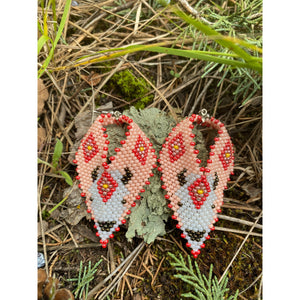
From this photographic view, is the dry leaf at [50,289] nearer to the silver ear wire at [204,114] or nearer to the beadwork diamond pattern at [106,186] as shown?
the beadwork diamond pattern at [106,186]

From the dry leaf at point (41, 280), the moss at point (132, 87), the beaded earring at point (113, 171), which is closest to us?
the dry leaf at point (41, 280)

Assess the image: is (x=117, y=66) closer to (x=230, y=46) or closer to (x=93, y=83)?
(x=93, y=83)

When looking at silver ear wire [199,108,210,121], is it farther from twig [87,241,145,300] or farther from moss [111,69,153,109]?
twig [87,241,145,300]

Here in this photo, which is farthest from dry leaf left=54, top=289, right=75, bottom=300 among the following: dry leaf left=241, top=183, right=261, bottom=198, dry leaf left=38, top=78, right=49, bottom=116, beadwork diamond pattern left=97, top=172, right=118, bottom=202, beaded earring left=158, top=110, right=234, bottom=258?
dry leaf left=241, top=183, right=261, bottom=198

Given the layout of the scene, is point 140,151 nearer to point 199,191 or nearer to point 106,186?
point 106,186

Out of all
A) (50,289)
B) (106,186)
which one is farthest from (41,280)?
(106,186)

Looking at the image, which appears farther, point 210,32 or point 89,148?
point 89,148

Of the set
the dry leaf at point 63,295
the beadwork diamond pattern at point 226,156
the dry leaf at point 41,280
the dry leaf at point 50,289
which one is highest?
the beadwork diamond pattern at point 226,156

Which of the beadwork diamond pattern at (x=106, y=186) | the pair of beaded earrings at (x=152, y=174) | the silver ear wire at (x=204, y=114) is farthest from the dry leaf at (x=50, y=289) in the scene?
the silver ear wire at (x=204, y=114)
